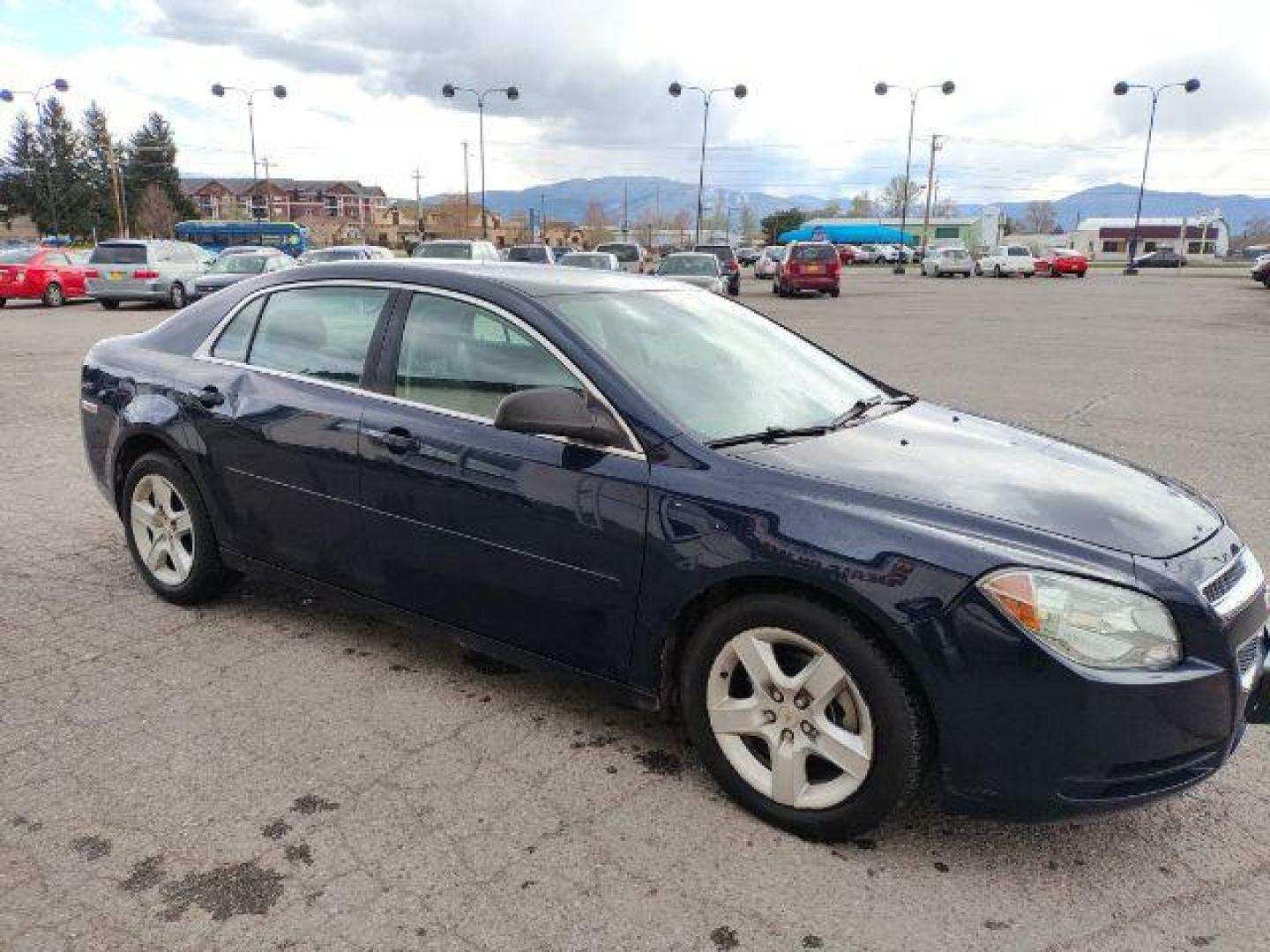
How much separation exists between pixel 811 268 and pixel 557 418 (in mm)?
26941

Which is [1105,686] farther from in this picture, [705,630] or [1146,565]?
[705,630]

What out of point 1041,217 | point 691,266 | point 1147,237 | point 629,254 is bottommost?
point 691,266

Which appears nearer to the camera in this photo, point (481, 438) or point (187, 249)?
point (481, 438)

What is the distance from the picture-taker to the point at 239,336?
13.6 ft

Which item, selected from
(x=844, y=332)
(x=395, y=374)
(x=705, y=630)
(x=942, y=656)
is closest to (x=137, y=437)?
(x=395, y=374)

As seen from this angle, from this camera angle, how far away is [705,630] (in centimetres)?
280

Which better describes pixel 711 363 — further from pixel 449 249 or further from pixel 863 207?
pixel 863 207

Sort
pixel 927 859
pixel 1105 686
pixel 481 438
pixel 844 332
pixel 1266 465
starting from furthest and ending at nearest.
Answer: pixel 844 332
pixel 1266 465
pixel 481 438
pixel 927 859
pixel 1105 686

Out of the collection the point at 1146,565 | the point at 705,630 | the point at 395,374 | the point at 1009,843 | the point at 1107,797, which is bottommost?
the point at 1009,843

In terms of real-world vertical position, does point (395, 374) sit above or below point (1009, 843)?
above

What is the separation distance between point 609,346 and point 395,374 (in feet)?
2.78

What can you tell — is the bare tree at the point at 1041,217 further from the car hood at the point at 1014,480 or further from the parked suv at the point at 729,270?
the car hood at the point at 1014,480

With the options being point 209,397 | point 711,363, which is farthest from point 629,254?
point 711,363

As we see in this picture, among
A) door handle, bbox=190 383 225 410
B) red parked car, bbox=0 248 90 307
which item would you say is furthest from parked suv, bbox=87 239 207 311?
door handle, bbox=190 383 225 410
